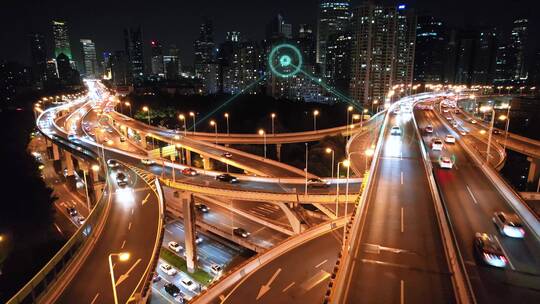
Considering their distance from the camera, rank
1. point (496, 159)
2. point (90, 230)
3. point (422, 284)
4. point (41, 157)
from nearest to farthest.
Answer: point (422, 284), point (90, 230), point (496, 159), point (41, 157)

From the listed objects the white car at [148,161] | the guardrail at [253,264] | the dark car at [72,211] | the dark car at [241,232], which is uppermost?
the white car at [148,161]

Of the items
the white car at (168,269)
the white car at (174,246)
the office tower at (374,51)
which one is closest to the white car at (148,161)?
the white car at (174,246)

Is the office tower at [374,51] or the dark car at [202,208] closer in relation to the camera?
the dark car at [202,208]

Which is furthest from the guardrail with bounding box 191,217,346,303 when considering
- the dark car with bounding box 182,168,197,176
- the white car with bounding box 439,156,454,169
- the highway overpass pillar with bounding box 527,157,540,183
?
the highway overpass pillar with bounding box 527,157,540,183

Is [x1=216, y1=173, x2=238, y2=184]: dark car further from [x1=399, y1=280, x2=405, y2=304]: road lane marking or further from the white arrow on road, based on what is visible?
[x1=399, y1=280, x2=405, y2=304]: road lane marking

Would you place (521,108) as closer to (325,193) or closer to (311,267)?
(325,193)

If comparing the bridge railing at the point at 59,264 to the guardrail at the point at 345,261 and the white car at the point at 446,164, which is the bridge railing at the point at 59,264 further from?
the white car at the point at 446,164

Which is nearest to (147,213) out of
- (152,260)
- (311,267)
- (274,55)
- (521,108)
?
(152,260)
